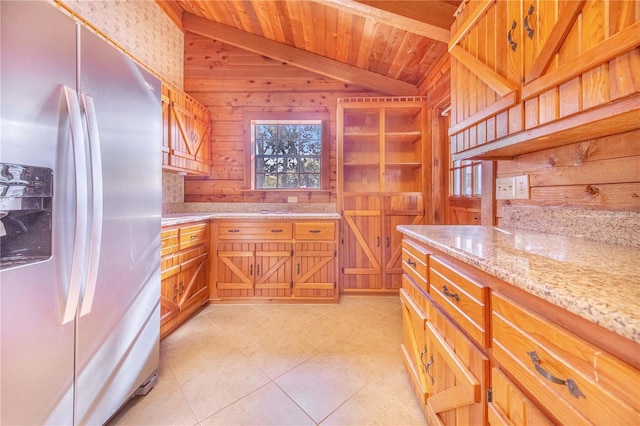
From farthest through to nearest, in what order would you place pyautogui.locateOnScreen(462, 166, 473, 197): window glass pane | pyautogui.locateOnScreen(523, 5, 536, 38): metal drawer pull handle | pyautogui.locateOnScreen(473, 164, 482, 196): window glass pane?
pyautogui.locateOnScreen(462, 166, 473, 197): window glass pane < pyautogui.locateOnScreen(473, 164, 482, 196): window glass pane < pyautogui.locateOnScreen(523, 5, 536, 38): metal drawer pull handle

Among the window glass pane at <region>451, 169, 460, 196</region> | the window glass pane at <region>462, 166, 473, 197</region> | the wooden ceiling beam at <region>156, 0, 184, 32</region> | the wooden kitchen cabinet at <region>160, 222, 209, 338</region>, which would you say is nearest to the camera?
the wooden kitchen cabinet at <region>160, 222, 209, 338</region>

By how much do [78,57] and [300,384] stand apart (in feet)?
6.47

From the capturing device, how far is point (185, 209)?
323cm

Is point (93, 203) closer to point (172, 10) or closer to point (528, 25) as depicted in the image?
point (528, 25)

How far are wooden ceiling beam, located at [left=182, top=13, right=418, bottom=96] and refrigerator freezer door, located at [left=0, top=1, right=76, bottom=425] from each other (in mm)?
2630

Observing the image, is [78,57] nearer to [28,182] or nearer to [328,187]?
[28,182]

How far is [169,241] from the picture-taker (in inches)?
80.7

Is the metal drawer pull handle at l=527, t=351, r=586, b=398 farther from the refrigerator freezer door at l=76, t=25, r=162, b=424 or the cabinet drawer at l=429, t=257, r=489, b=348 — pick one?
the refrigerator freezer door at l=76, t=25, r=162, b=424

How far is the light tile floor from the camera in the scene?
1286 mm

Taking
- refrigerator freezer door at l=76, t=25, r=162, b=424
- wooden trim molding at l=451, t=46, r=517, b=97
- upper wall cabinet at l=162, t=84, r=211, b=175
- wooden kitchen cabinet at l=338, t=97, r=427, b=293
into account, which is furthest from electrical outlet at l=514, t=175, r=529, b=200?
upper wall cabinet at l=162, t=84, r=211, b=175

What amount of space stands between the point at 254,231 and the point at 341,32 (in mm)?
2332

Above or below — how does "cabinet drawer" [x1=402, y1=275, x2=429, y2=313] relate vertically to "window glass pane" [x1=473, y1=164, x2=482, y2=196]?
below

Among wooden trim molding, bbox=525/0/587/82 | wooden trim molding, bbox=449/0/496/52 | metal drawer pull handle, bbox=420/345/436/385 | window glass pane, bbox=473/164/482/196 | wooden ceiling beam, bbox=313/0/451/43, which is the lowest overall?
metal drawer pull handle, bbox=420/345/436/385

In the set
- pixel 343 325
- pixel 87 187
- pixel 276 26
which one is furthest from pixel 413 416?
pixel 276 26
